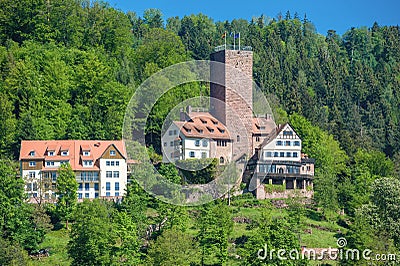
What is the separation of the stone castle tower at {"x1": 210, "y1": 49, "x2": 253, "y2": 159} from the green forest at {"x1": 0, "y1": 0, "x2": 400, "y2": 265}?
573cm

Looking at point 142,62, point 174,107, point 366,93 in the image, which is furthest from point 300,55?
point 174,107

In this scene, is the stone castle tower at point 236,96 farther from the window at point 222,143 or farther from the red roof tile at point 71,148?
the red roof tile at point 71,148

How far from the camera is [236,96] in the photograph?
7350 centimetres

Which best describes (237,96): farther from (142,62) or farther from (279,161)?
(142,62)

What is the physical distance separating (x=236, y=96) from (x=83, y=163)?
13831mm

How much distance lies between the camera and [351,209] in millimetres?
69875

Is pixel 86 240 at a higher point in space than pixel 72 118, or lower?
lower

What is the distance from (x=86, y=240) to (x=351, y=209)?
2323 centimetres

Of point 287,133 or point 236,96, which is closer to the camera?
point 236,96

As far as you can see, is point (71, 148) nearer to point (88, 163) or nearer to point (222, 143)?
point (88, 163)

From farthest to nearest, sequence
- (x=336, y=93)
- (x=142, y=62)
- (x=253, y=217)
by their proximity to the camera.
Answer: (x=336, y=93), (x=142, y=62), (x=253, y=217)

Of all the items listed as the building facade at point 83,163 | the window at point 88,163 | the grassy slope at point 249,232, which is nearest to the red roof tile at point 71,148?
the building facade at point 83,163

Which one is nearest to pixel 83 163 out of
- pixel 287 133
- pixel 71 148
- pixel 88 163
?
pixel 88 163

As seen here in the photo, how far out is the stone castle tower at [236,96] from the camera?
2891 inches
